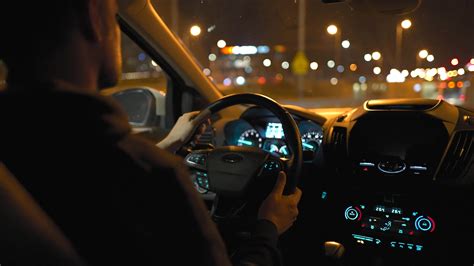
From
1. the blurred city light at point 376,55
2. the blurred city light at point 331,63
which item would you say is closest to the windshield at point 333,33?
the blurred city light at point 376,55

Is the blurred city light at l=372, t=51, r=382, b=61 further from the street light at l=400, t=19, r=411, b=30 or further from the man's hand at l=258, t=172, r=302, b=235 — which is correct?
the man's hand at l=258, t=172, r=302, b=235

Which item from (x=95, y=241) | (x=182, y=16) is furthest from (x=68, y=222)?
(x=182, y=16)

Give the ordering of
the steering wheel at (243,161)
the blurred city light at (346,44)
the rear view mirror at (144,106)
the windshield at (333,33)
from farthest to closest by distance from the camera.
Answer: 1. the rear view mirror at (144,106)
2. the blurred city light at (346,44)
3. the windshield at (333,33)
4. the steering wheel at (243,161)

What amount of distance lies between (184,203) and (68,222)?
26 centimetres

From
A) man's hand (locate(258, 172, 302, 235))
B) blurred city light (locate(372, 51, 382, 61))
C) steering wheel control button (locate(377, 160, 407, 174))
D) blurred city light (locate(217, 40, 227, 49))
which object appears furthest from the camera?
blurred city light (locate(372, 51, 382, 61))

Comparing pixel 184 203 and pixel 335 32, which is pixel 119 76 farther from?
pixel 335 32

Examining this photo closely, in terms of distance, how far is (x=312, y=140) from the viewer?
3676 millimetres

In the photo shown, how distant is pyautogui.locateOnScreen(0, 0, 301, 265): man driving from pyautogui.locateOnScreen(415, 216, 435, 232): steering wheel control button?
82.8 inches

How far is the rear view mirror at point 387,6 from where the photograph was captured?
3.13 metres

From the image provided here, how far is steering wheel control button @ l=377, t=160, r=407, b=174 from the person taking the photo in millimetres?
3076

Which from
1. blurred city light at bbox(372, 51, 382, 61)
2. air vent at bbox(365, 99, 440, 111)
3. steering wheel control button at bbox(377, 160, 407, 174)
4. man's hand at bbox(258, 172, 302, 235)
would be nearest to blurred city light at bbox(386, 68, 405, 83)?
blurred city light at bbox(372, 51, 382, 61)

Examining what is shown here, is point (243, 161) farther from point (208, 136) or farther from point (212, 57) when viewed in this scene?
point (212, 57)

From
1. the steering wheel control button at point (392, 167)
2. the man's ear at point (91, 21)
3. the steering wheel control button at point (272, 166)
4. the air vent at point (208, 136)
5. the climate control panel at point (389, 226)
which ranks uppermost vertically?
the man's ear at point (91, 21)

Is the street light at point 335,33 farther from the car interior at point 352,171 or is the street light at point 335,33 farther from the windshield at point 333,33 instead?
the car interior at point 352,171
